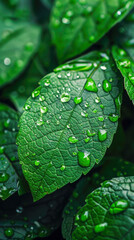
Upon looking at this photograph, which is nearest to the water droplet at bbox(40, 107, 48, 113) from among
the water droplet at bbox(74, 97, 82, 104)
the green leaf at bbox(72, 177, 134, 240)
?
the water droplet at bbox(74, 97, 82, 104)

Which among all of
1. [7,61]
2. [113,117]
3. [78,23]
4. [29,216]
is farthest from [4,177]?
[78,23]

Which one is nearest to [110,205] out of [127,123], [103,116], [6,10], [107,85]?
[103,116]

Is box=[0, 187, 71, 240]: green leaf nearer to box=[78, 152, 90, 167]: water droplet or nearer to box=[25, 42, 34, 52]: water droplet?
box=[78, 152, 90, 167]: water droplet

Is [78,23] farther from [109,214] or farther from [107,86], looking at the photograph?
[109,214]

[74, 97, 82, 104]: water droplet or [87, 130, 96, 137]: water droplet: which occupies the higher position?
[74, 97, 82, 104]: water droplet

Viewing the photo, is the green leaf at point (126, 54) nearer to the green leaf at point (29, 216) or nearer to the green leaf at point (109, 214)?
the green leaf at point (109, 214)

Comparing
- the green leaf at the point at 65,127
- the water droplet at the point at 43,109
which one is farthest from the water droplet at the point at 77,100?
the water droplet at the point at 43,109
